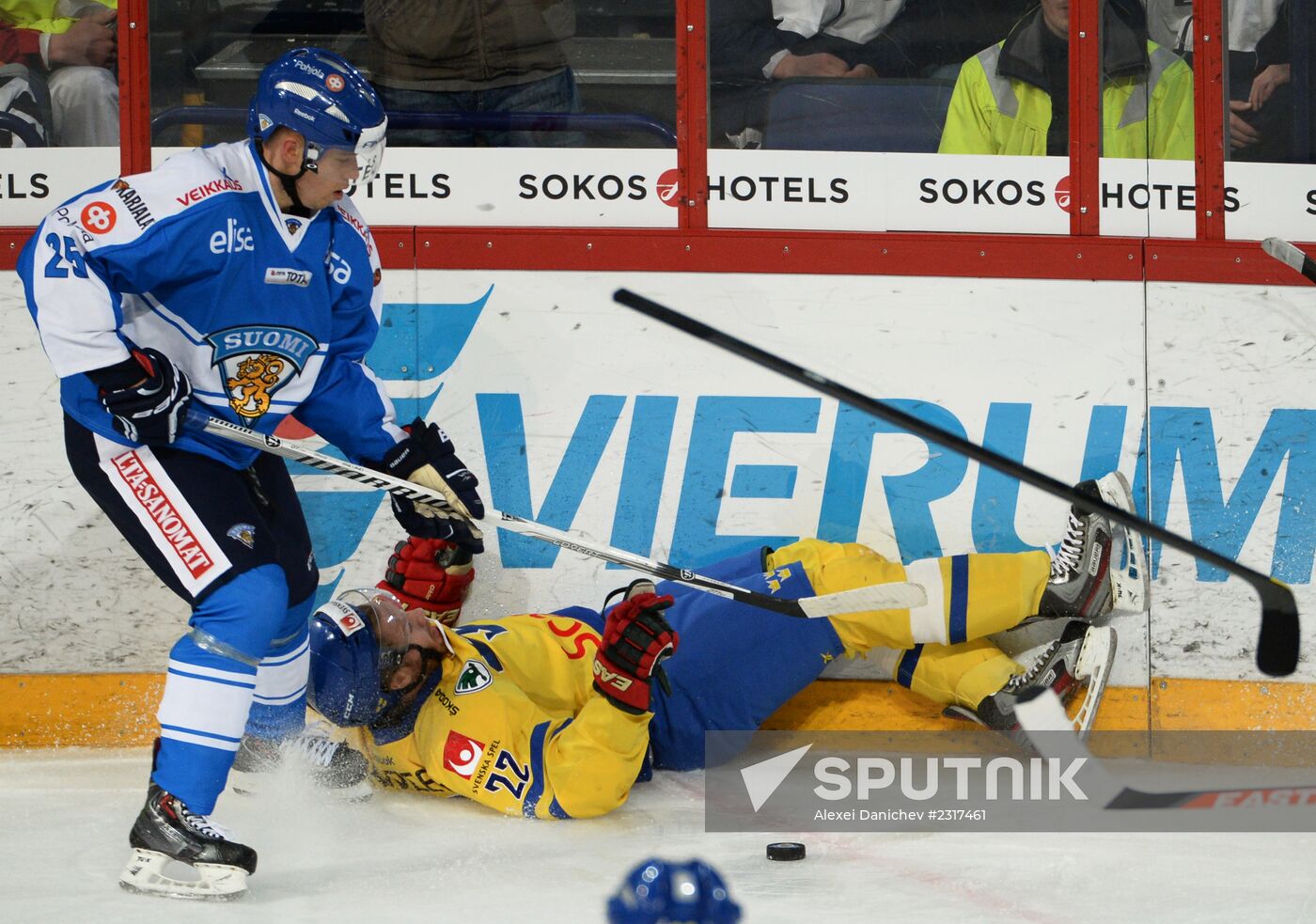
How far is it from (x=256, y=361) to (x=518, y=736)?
889mm

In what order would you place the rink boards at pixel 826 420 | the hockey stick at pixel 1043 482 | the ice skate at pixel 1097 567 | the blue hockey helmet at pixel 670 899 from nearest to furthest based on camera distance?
the blue hockey helmet at pixel 670 899, the hockey stick at pixel 1043 482, the ice skate at pixel 1097 567, the rink boards at pixel 826 420

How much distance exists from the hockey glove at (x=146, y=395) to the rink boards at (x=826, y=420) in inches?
39.5

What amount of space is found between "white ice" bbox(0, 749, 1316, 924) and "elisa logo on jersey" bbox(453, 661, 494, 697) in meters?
0.25

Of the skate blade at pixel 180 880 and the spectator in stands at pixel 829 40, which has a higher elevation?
the spectator in stands at pixel 829 40

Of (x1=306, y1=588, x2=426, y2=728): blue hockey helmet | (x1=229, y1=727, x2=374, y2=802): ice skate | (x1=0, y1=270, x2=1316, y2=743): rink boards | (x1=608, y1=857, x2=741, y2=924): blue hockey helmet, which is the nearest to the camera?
(x1=608, y1=857, x2=741, y2=924): blue hockey helmet

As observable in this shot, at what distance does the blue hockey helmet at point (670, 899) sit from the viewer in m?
1.85

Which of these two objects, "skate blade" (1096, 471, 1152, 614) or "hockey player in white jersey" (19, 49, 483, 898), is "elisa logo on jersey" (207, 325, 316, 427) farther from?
"skate blade" (1096, 471, 1152, 614)

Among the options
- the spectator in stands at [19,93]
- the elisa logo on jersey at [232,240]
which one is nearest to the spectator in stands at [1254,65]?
the elisa logo on jersey at [232,240]

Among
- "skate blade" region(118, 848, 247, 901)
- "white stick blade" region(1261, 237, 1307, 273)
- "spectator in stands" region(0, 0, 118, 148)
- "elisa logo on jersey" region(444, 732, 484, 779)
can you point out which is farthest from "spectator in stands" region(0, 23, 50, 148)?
"white stick blade" region(1261, 237, 1307, 273)

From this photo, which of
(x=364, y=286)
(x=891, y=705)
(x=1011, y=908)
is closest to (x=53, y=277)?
(x=364, y=286)

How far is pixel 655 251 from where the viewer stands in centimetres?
358

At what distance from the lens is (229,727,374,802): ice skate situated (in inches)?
123

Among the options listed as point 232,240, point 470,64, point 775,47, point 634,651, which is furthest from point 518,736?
point 775,47
